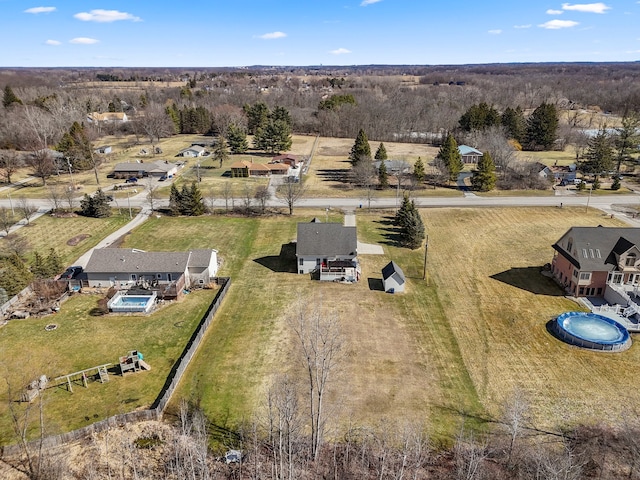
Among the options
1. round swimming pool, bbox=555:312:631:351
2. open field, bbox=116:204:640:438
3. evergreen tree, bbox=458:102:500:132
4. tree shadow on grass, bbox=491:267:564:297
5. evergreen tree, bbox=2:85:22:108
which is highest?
evergreen tree, bbox=2:85:22:108

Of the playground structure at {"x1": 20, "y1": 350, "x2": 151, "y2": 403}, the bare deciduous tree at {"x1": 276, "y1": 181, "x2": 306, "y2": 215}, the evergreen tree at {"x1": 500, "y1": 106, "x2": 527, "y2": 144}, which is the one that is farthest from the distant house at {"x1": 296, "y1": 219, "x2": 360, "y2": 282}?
the evergreen tree at {"x1": 500, "y1": 106, "x2": 527, "y2": 144}

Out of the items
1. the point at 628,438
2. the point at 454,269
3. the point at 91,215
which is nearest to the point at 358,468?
the point at 628,438

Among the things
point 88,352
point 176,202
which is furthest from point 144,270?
point 176,202

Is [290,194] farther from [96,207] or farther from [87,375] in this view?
[87,375]

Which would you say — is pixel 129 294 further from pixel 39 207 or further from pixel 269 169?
pixel 269 169

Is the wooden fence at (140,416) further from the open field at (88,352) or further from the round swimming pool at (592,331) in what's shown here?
the round swimming pool at (592,331)

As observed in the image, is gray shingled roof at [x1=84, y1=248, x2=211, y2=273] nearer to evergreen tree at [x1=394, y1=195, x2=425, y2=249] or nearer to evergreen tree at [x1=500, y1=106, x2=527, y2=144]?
evergreen tree at [x1=394, y1=195, x2=425, y2=249]
